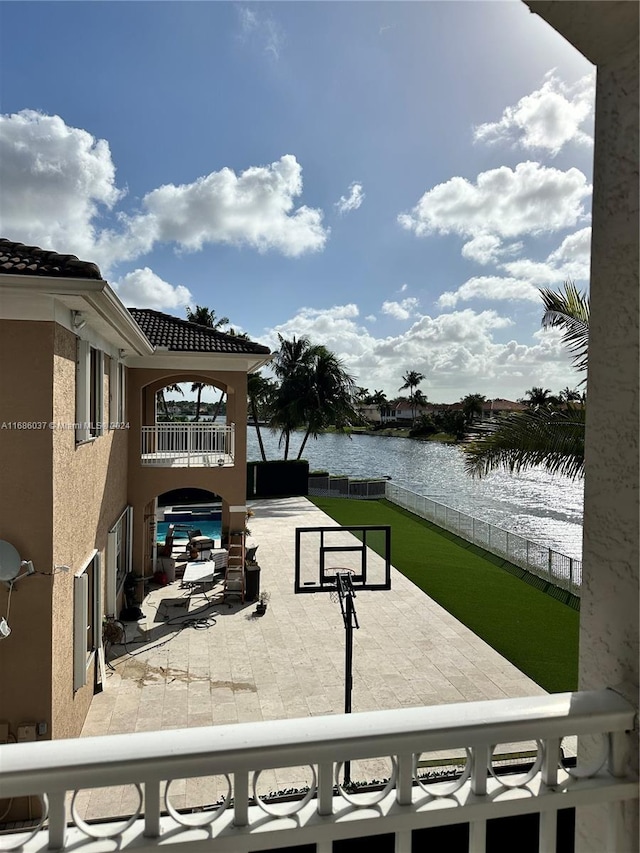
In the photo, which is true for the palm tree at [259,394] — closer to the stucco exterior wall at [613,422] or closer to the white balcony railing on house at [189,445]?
the white balcony railing on house at [189,445]

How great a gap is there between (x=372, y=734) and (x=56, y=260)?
19.1 ft

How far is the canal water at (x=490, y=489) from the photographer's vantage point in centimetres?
2477

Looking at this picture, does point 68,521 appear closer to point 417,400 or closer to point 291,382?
point 291,382

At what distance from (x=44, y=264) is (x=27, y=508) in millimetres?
2744


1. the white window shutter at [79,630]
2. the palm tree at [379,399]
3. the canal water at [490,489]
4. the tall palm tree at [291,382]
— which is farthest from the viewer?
the palm tree at [379,399]

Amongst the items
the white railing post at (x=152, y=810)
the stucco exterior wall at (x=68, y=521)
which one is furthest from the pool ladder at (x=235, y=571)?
the white railing post at (x=152, y=810)

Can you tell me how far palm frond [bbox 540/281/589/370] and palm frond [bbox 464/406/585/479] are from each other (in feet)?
3.33

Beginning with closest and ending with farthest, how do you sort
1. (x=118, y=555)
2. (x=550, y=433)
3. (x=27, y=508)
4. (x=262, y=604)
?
(x=27, y=508) < (x=550, y=433) < (x=118, y=555) < (x=262, y=604)

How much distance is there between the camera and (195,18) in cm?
328

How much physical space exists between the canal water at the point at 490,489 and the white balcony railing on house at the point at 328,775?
7.36 m

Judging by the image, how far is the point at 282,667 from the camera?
9.42 m

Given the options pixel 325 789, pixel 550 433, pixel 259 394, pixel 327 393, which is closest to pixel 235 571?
pixel 550 433

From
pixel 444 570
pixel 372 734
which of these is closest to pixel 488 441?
pixel 372 734

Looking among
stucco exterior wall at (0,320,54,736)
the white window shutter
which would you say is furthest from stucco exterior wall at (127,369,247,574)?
stucco exterior wall at (0,320,54,736)
